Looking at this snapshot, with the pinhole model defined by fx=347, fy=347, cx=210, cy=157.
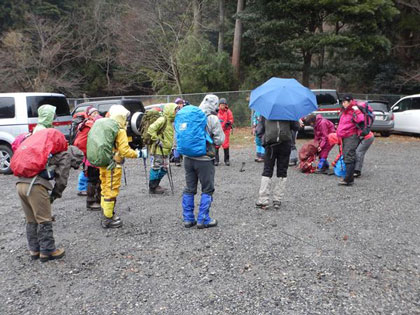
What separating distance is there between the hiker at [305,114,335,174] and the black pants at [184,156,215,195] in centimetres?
403

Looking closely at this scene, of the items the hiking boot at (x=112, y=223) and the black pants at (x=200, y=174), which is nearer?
the black pants at (x=200, y=174)

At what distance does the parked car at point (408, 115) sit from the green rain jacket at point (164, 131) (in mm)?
11205

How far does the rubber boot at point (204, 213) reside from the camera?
4.75 meters

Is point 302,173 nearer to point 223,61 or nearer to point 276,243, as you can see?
point 276,243

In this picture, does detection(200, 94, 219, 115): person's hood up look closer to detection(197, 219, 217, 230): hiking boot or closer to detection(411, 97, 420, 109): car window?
detection(197, 219, 217, 230): hiking boot

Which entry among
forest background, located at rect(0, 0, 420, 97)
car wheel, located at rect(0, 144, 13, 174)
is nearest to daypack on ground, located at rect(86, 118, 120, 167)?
car wheel, located at rect(0, 144, 13, 174)

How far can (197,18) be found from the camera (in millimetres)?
21578

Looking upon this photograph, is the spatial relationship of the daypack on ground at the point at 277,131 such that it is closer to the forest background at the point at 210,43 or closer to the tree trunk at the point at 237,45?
the forest background at the point at 210,43

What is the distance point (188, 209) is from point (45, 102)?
6253mm

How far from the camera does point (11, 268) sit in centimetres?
388

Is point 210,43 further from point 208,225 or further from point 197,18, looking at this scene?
point 208,225

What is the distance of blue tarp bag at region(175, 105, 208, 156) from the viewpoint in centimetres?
454

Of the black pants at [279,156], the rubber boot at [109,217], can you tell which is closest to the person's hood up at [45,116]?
the rubber boot at [109,217]

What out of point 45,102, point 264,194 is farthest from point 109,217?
point 45,102
